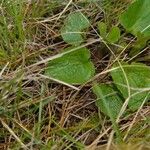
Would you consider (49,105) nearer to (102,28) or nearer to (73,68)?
(73,68)

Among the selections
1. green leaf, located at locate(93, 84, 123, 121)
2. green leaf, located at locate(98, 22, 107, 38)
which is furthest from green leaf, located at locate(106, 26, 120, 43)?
green leaf, located at locate(93, 84, 123, 121)

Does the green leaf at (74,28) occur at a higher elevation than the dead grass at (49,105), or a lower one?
higher

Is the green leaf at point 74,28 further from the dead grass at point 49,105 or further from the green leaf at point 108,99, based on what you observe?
the green leaf at point 108,99

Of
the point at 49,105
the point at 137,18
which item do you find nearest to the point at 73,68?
the point at 49,105

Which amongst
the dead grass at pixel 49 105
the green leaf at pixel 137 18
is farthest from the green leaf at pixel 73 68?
the green leaf at pixel 137 18

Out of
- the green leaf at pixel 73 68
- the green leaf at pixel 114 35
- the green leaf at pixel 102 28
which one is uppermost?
the green leaf at pixel 102 28

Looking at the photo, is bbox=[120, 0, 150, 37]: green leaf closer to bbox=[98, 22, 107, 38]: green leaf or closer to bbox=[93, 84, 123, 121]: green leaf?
bbox=[98, 22, 107, 38]: green leaf

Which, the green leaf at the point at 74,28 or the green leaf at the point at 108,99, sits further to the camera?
the green leaf at the point at 74,28
